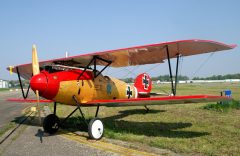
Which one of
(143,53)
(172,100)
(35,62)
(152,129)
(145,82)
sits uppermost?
(143,53)

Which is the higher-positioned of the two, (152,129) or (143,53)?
(143,53)

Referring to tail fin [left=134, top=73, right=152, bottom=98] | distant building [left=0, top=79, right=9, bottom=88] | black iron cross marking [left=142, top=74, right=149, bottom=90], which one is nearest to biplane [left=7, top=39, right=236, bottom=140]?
tail fin [left=134, top=73, right=152, bottom=98]

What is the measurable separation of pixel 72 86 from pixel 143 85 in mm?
6024

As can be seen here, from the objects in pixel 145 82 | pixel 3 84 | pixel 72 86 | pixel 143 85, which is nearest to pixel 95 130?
pixel 72 86

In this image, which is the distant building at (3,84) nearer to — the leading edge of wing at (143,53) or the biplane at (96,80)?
the leading edge of wing at (143,53)

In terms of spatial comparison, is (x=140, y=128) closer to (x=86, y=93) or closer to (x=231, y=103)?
(x=86, y=93)

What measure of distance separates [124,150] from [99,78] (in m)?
3.72

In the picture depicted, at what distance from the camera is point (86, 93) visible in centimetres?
877

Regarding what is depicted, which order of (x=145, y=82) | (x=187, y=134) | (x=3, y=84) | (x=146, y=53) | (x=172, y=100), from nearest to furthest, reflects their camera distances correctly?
(x=172, y=100) < (x=187, y=134) < (x=146, y=53) < (x=145, y=82) < (x=3, y=84)

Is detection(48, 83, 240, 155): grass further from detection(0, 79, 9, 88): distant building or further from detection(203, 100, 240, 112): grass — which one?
detection(0, 79, 9, 88): distant building

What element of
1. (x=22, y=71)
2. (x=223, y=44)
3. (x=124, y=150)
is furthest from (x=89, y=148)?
(x=22, y=71)

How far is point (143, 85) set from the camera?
13.7 metres

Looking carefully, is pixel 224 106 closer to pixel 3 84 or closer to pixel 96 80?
pixel 96 80

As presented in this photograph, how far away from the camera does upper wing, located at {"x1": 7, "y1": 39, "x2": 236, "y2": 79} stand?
7990mm
